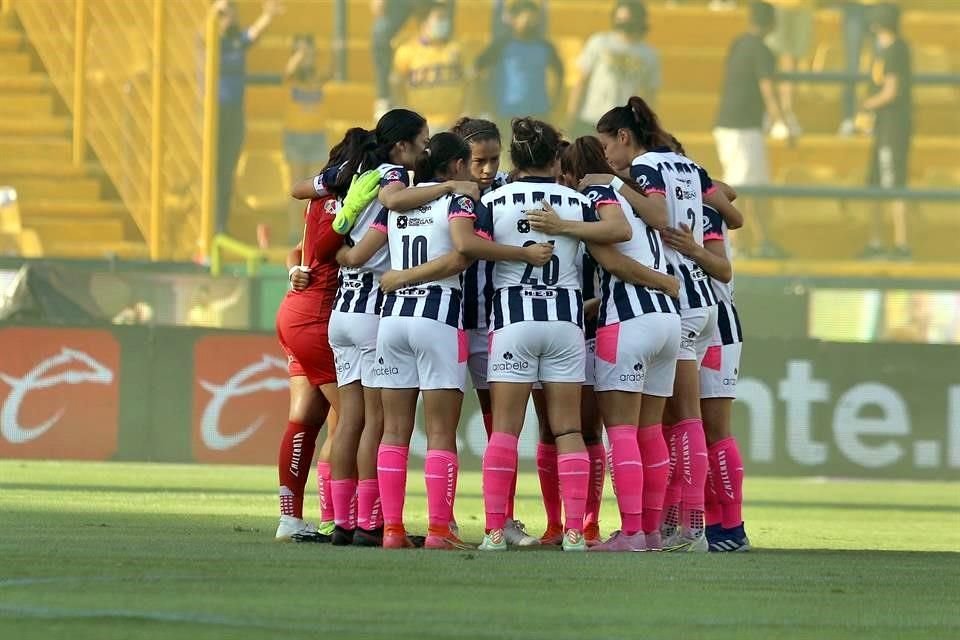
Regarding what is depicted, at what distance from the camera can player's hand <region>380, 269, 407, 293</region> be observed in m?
8.01

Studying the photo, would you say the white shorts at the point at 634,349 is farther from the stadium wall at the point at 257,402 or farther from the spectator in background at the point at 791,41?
the spectator in background at the point at 791,41

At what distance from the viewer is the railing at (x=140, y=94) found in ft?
64.3

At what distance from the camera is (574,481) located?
7922 millimetres

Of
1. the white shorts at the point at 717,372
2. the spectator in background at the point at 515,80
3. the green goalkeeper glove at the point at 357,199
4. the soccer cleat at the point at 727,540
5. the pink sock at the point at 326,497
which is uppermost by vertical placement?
the spectator in background at the point at 515,80

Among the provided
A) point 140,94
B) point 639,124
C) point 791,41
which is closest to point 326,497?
point 639,124

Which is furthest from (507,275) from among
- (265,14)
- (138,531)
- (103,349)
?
(265,14)

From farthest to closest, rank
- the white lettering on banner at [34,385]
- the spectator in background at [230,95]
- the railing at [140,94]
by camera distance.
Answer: the railing at [140,94], the spectator in background at [230,95], the white lettering on banner at [34,385]

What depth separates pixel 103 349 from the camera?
15.6 m

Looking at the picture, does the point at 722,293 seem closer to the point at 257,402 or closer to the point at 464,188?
the point at 464,188

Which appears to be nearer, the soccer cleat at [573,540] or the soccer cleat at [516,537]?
the soccer cleat at [573,540]

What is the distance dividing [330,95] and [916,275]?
267 inches

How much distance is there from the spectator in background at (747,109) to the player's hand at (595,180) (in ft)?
38.7

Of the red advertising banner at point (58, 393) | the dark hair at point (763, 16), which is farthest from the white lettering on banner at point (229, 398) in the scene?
the dark hair at point (763, 16)

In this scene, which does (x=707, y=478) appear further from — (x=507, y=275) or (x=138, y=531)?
(x=138, y=531)
